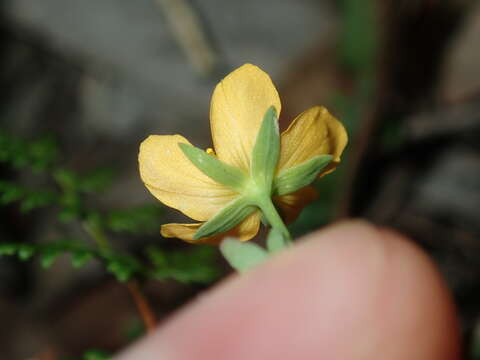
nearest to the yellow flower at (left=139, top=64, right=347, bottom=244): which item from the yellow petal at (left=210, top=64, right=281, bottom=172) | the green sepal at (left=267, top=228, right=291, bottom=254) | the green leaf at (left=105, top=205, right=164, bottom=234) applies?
the yellow petal at (left=210, top=64, right=281, bottom=172)

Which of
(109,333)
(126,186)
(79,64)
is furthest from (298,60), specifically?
(109,333)

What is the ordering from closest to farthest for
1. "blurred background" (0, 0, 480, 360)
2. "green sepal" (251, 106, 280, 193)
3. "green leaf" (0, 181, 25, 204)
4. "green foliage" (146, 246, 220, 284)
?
"green sepal" (251, 106, 280, 193) → "green leaf" (0, 181, 25, 204) → "green foliage" (146, 246, 220, 284) → "blurred background" (0, 0, 480, 360)

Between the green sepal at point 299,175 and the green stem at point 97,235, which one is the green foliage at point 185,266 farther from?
the green sepal at point 299,175

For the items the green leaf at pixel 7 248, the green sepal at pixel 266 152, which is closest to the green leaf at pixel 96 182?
the green leaf at pixel 7 248

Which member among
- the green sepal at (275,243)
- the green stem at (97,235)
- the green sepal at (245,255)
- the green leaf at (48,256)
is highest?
the green sepal at (245,255)

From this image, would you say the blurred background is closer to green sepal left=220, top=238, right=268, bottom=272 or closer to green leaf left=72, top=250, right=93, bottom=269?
green leaf left=72, top=250, right=93, bottom=269
